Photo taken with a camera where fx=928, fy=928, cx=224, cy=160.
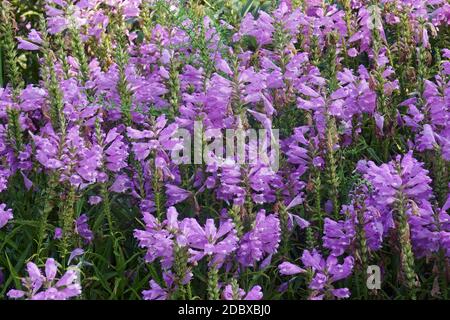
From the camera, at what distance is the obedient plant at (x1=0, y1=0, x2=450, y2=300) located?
4.16m

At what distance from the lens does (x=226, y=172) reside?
4.34m

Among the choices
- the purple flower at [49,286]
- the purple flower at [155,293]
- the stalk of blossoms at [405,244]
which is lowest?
the purple flower at [155,293]

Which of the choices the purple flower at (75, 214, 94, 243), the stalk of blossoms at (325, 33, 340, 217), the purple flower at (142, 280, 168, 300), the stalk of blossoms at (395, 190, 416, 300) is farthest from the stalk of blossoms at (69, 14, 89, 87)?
the stalk of blossoms at (395, 190, 416, 300)

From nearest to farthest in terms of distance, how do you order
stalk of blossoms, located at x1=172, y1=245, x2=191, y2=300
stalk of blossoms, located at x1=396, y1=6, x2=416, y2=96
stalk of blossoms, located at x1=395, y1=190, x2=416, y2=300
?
1. stalk of blossoms, located at x1=172, y1=245, x2=191, y2=300
2. stalk of blossoms, located at x1=395, y1=190, x2=416, y2=300
3. stalk of blossoms, located at x1=396, y1=6, x2=416, y2=96

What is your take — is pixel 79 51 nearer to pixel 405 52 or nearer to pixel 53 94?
pixel 53 94

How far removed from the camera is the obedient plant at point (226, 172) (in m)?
4.16

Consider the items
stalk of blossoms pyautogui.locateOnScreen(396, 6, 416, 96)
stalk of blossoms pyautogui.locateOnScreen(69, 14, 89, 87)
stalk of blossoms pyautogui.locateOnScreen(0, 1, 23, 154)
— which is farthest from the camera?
stalk of blossoms pyautogui.locateOnScreen(396, 6, 416, 96)

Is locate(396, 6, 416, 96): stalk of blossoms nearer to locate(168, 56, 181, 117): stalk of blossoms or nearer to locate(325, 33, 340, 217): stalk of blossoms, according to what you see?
locate(325, 33, 340, 217): stalk of blossoms

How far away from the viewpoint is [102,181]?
4.54 meters

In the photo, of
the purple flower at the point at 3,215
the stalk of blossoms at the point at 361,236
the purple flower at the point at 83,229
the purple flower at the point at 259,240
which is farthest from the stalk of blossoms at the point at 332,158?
the purple flower at the point at 3,215

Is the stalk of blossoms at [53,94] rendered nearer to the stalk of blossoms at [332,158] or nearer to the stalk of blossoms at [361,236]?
the stalk of blossoms at [332,158]

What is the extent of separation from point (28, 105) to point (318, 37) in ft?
5.80

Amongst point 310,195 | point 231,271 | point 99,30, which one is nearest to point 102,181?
point 231,271
